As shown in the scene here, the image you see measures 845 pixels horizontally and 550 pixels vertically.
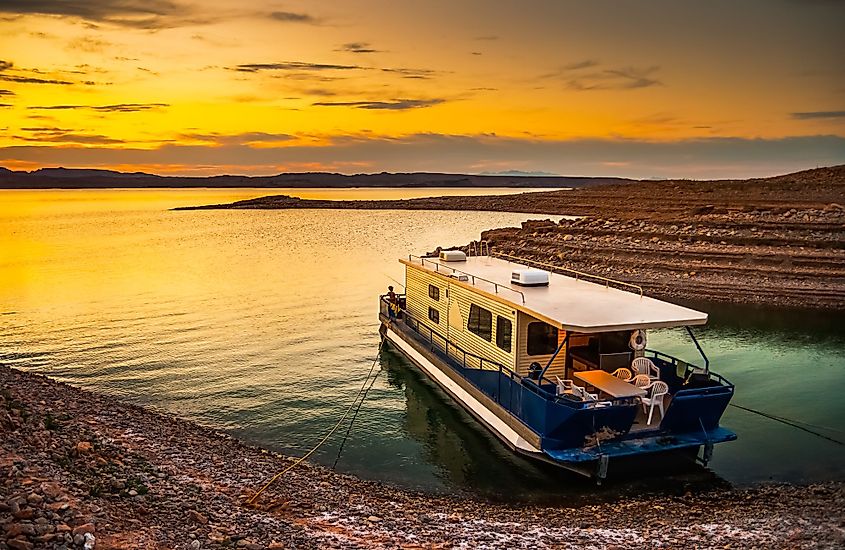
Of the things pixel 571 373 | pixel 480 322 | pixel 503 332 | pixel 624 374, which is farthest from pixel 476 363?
pixel 624 374

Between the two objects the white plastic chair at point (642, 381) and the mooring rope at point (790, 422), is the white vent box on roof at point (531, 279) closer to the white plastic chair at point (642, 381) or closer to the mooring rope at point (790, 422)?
the white plastic chair at point (642, 381)

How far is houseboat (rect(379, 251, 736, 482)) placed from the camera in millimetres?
14773

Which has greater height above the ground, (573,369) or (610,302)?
(610,302)

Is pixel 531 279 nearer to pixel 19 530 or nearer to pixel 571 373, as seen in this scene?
pixel 571 373

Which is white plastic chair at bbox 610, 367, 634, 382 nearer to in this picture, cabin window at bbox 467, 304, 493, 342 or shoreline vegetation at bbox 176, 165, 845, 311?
cabin window at bbox 467, 304, 493, 342

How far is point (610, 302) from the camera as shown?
17.4 m

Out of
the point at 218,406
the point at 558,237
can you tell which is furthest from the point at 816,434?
the point at 558,237

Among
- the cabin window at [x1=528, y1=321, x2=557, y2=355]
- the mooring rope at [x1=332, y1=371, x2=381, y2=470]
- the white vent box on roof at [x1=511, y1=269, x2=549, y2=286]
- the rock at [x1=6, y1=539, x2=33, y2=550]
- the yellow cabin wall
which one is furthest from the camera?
the white vent box on roof at [x1=511, y1=269, x2=549, y2=286]

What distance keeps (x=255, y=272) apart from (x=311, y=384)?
33950mm

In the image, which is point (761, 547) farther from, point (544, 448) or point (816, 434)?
point (816, 434)

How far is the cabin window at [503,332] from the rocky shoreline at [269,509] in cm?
437

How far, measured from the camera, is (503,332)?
702 inches

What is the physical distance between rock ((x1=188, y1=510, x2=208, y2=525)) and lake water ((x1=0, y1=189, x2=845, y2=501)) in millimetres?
5897

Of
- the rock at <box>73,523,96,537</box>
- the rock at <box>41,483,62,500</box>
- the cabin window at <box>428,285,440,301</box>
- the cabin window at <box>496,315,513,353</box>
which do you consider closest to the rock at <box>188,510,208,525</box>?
the rock at <box>73,523,96,537</box>
